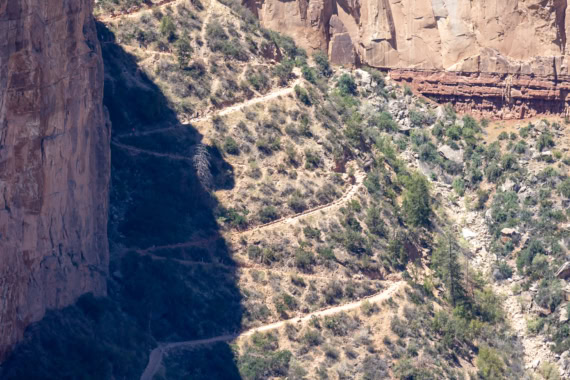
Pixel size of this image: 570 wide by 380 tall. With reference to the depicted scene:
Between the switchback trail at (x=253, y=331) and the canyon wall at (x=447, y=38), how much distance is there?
17997 mm

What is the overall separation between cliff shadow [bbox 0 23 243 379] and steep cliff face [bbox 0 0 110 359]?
62.0 inches

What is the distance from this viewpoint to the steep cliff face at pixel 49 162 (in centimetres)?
4919

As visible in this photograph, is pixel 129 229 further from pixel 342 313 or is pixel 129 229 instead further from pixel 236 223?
pixel 342 313

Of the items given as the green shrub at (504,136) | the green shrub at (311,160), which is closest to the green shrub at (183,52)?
the green shrub at (311,160)

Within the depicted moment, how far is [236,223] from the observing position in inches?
2665

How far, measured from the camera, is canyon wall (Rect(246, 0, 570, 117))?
3174 inches

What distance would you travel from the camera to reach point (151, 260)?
6438 centimetres

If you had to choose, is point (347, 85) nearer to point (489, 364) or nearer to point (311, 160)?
point (311, 160)

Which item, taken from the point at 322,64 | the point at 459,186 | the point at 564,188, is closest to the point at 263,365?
the point at 459,186

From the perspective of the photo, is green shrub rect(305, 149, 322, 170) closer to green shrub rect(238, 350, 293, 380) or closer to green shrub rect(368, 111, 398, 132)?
green shrub rect(368, 111, 398, 132)

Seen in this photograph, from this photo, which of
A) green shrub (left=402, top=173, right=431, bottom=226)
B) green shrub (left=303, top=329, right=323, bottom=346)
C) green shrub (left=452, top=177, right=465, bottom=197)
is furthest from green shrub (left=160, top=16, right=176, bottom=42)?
green shrub (left=303, top=329, right=323, bottom=346)

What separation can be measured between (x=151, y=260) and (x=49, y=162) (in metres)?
12.3

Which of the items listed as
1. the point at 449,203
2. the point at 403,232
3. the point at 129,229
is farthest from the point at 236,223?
the point at 449,203

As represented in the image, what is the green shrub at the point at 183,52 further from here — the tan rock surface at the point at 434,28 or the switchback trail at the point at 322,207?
the switchback trail at the point at 322,207
